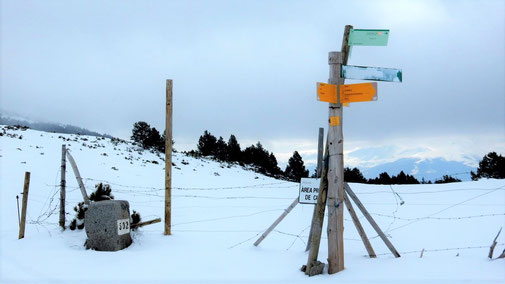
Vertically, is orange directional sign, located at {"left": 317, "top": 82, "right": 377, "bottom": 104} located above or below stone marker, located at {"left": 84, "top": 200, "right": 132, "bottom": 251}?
above

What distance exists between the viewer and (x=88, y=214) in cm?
768

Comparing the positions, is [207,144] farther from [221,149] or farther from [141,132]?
[141,132]

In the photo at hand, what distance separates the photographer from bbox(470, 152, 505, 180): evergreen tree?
117 ft

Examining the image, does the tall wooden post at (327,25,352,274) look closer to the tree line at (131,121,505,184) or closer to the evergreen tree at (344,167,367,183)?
the tree line at (131,121,505,184)

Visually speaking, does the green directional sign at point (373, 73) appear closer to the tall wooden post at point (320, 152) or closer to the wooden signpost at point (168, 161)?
the tall wooden post at point (320, 152)

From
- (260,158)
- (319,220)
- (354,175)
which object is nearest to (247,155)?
(260,158)

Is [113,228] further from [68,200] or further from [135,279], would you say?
[68,200]

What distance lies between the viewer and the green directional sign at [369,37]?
17.9ft

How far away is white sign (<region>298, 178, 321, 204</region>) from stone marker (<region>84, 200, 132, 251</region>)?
11.7ft

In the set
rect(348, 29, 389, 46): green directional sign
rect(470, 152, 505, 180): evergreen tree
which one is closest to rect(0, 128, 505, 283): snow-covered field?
rect(348, 29, 389, 46): green directional sign

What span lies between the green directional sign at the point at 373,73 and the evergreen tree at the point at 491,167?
35877 mm

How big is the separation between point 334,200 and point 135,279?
3161 mm

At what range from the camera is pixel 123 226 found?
771cm

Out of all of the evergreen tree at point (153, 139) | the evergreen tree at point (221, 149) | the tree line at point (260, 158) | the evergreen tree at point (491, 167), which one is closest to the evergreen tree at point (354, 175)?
the tree line at point (260, 158)
